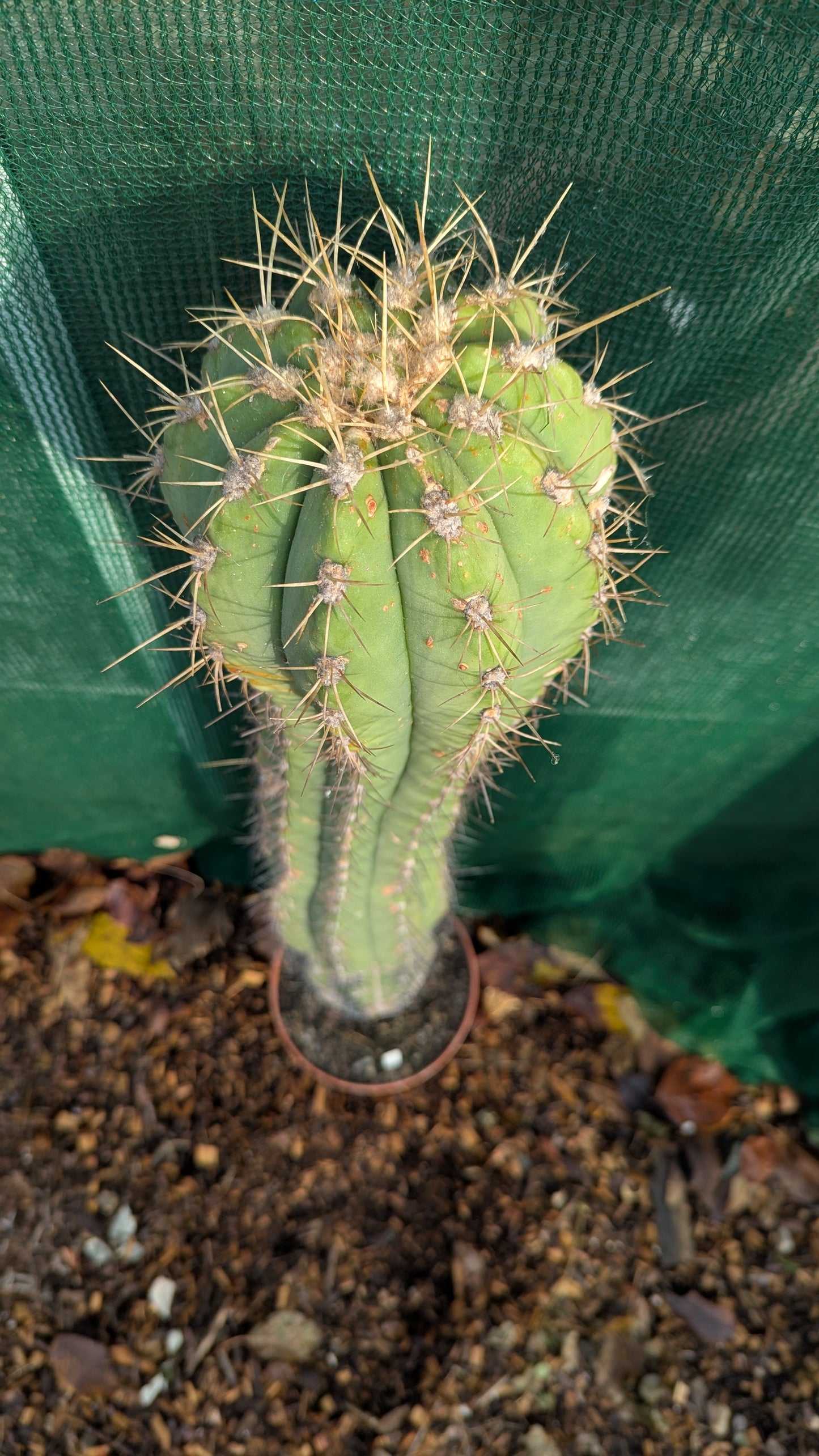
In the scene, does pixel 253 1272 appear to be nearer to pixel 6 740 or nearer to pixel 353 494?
pixel 6 740

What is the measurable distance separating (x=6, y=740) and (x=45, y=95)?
1.23 meters

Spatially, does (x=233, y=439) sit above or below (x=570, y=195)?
below

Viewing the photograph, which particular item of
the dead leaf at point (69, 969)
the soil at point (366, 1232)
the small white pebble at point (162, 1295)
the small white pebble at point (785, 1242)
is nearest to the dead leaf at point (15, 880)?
the soil at point (366, 1232)

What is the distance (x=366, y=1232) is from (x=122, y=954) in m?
0.81

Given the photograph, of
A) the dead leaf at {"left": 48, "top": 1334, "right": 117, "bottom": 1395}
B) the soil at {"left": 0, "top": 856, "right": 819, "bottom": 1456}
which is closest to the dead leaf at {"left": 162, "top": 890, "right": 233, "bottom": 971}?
the soil at {"left": 0, "top": 856, "right": 819, "bottom": 1456}

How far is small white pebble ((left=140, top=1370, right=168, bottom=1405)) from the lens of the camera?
156cm

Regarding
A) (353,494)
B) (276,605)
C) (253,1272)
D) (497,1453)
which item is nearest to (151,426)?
(276,605)

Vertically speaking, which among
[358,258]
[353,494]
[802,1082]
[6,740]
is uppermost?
[358,258]

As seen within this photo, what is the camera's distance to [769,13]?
100 cm

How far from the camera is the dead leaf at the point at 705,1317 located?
169cm

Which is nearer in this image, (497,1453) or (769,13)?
(769,13)

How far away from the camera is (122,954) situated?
2031 mm

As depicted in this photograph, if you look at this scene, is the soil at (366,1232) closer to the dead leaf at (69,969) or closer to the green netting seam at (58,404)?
the dead leaf at (69,969)

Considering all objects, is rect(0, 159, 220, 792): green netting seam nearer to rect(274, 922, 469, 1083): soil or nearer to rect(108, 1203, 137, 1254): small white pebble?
rect(274, 922, 469, 1083): soil
